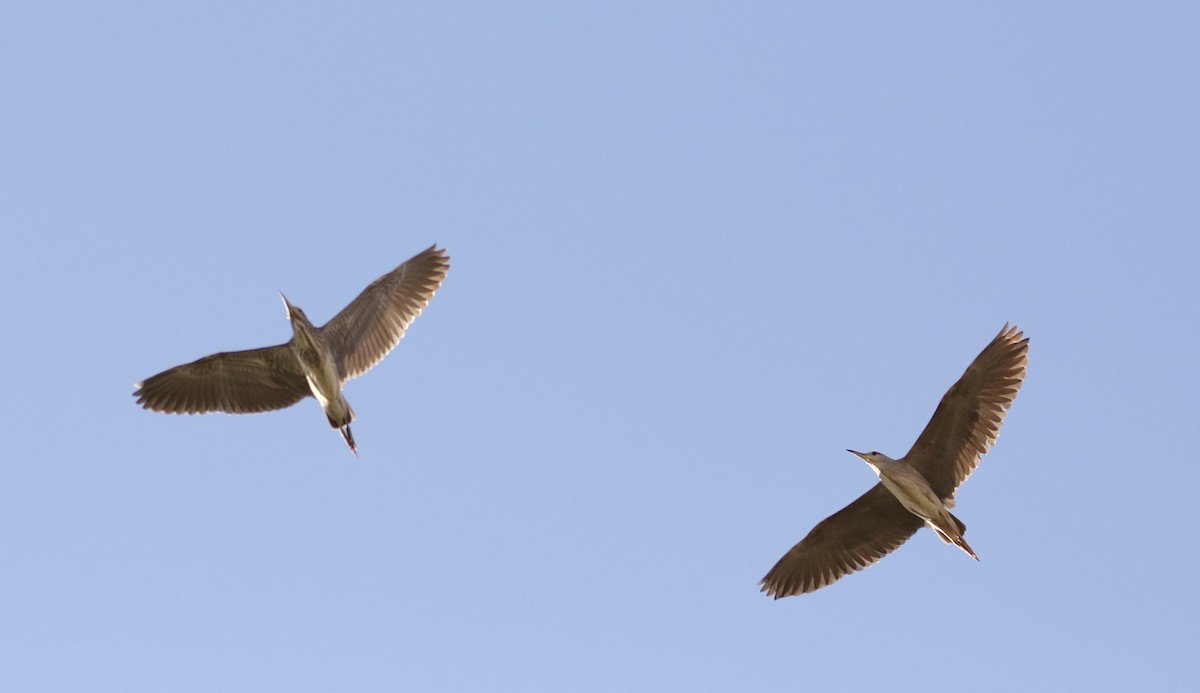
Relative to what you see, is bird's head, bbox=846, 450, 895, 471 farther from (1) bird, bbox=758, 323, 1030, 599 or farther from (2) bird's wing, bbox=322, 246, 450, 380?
(2) bird's wing, bbox=322, 246, 450, 380

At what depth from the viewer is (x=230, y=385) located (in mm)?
20031

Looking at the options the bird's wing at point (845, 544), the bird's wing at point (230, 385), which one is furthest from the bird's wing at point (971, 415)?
the bird's wing at point (230, 385)

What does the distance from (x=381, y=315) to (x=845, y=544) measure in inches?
260

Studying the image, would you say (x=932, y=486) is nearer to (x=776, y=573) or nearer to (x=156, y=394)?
(x=776, y=573)

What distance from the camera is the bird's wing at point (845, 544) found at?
19.3 meters

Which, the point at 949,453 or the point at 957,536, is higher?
the point at 949,453

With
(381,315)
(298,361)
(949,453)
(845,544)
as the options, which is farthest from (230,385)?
(949,453)

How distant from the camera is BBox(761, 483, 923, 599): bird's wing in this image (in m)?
19.3

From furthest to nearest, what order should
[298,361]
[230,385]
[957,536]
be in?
1. [230,385]
2. [298,361]
3. [957,536]

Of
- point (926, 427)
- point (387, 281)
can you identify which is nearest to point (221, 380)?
point (387, 281)

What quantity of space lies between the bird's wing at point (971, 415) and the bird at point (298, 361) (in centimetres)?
668

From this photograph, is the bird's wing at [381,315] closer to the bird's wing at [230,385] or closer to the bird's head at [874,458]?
the bird's wing at [230,385]

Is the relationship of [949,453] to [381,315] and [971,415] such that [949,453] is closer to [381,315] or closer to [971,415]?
[971,415]

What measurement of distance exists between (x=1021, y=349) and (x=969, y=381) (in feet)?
2.37
